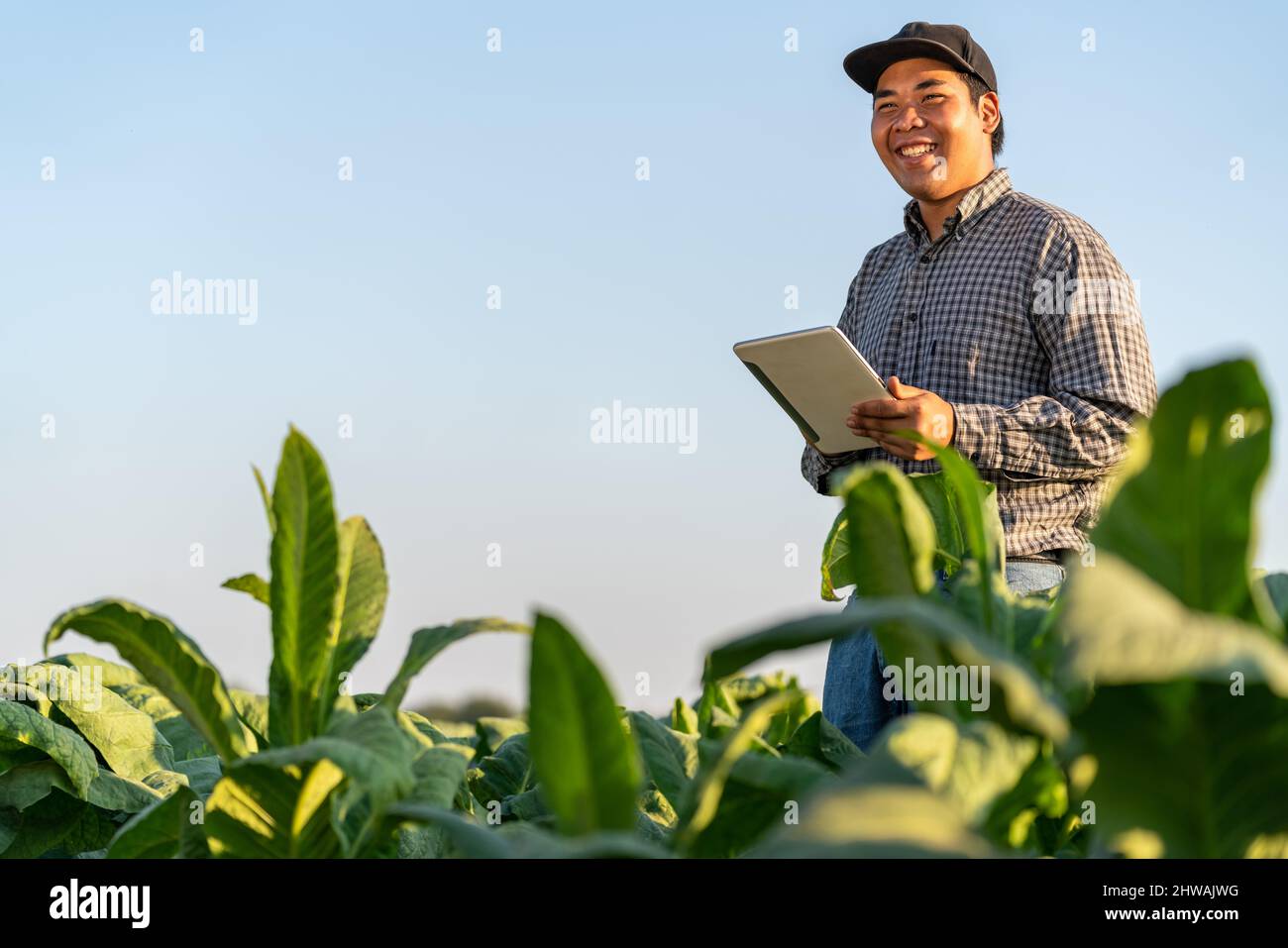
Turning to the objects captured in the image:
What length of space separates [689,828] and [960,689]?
20 centimetres

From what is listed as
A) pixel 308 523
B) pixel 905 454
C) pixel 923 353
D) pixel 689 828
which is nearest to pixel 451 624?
pixel 308 523

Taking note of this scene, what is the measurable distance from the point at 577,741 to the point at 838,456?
256cm

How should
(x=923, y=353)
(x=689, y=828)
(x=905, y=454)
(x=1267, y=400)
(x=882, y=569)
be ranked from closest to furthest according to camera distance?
(x=1267, y=400), (x=689, y=828), (x=882, y=569), (x=905, y=454), (x=923, y=353)

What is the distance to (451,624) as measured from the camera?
0.99 meters

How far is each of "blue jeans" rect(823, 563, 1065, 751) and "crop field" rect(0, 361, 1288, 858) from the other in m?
1.39

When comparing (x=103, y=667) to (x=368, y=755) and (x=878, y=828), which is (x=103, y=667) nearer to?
(x=368, y=755)

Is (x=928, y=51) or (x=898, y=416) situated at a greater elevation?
(x=928, y=51)

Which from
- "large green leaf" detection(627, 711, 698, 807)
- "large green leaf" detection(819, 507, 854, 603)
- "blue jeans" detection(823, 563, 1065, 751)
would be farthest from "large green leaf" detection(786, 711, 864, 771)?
"blue jeans" detection(823, 563, 1065, 751)

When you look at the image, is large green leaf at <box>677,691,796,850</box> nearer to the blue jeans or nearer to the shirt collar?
the blue jeans

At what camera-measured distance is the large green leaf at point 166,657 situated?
3.05 ft

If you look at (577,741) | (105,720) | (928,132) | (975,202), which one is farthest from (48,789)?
(928,132)

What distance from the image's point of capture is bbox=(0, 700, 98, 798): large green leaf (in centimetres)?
170

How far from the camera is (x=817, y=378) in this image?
2951 millimetres
